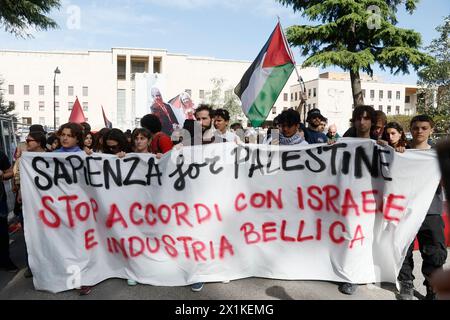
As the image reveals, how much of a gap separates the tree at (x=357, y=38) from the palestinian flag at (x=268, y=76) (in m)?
13.8

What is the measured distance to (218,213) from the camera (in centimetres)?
381

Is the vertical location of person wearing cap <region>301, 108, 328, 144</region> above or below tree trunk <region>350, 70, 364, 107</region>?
below

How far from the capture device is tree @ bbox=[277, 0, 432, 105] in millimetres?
17984

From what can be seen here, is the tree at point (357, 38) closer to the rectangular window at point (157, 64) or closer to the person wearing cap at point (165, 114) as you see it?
the person wearing cap at point (165, 114)

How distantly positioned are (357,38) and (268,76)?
15.6 meters

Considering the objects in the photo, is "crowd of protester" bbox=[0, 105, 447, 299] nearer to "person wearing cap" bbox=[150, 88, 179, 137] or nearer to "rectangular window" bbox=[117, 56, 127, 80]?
"person wearing cap" bbox=[150, 88, 179, 137]

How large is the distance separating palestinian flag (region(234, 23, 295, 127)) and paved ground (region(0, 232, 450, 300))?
1.91 m

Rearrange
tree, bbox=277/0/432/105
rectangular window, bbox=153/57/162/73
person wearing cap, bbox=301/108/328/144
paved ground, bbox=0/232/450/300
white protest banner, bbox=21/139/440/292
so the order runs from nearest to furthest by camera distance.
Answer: paved ground, bbox=0/232/450/300 → white protest banner, bbox=21/139/440/292 → person wearing cap, bbox=301/108/328/144 → tree, bbox=277/0/432/105 → rectangular window, bbox=153/57/162/73

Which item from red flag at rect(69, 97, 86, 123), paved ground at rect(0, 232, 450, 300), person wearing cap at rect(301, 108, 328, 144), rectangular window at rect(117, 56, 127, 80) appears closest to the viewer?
paved ground at rect(0, 232, 450, 300)

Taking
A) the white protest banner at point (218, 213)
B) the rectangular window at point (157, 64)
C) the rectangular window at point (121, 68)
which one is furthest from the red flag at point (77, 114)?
the rectangular window at point (121, 68)

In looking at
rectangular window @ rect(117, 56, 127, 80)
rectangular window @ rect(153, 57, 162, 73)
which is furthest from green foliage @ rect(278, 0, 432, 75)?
rectangular window @ rect(117, 56, 127, 80)

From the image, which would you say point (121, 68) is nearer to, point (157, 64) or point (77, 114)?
point (157, 64)

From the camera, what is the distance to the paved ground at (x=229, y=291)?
3555mm

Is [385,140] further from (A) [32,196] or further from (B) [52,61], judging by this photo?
(B) [52,61]
